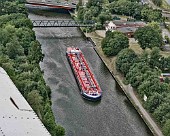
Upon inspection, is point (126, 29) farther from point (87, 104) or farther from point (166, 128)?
point (166, 128)

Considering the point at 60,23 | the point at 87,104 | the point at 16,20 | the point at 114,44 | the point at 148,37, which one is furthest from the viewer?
the point at 60,23

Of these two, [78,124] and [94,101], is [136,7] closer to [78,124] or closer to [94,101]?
[94,101]

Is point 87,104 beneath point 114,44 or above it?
beneath

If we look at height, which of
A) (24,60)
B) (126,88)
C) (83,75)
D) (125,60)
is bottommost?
(126,88)

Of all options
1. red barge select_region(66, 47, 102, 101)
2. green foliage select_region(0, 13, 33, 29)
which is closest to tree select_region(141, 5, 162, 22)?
red barge select_region(66, 47, 102, 101)

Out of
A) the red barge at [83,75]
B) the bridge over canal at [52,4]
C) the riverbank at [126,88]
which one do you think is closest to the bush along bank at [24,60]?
the red barge at [83,75]

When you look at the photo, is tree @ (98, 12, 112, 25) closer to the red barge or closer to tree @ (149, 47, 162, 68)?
the red barge

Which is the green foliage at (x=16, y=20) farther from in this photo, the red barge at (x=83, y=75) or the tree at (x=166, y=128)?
the tree at (x=166, y=128)

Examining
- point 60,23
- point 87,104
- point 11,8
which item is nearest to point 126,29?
point 60,23
